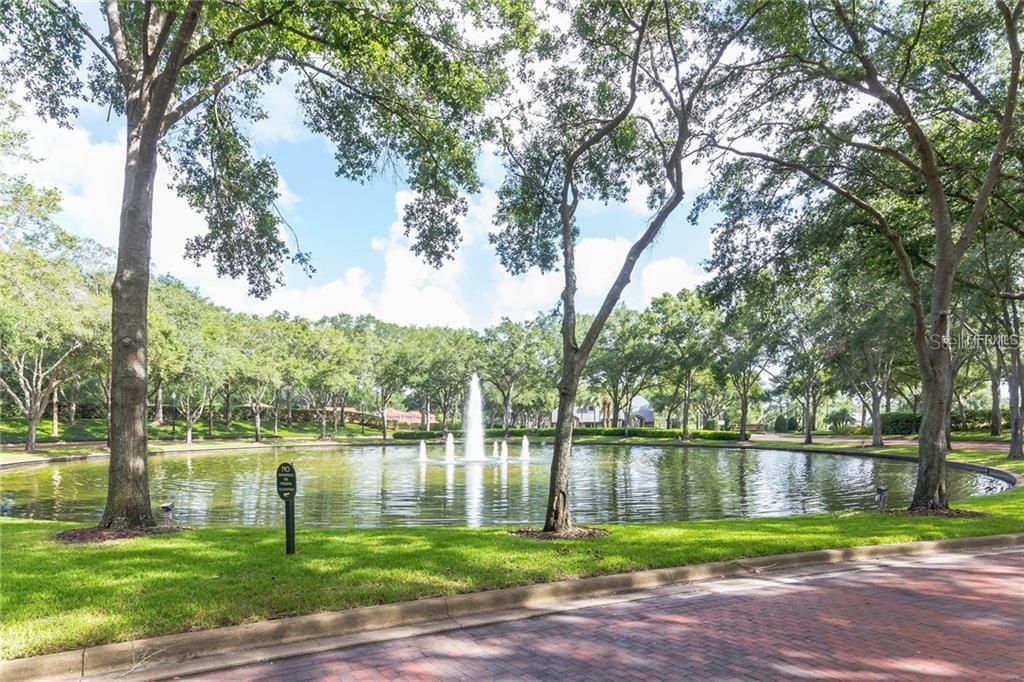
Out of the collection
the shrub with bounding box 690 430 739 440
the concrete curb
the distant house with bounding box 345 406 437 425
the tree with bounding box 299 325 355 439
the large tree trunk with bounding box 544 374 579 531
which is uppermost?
the tree with bounding box 299 325 355 439

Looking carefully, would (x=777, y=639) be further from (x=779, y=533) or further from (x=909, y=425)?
(x=909, y=425)

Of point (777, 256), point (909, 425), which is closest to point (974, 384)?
point (909, 425)

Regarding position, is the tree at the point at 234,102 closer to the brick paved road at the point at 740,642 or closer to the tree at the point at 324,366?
the brick paved road at the point at 740,642

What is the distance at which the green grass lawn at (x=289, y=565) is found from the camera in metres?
5.53

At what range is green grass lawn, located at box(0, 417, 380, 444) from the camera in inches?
1898

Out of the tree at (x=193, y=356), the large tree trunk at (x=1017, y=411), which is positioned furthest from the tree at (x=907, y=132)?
the tree at (x=193, y=356)

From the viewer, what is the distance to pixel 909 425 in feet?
175

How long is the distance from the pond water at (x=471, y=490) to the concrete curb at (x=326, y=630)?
20.6 feet

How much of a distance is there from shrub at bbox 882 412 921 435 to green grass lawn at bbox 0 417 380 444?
54.9 meters

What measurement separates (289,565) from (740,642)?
4.84m

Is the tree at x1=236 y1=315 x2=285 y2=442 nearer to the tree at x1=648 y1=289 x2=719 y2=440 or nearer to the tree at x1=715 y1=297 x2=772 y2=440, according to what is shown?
the tree at x1=648 y1=289 x2=719 y2=440

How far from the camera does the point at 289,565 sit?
7.10m

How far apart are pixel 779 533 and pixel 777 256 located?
8.01 m

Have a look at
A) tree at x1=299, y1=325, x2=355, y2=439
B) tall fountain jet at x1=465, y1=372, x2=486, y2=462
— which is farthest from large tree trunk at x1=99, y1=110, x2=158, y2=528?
tree at x1=299, y1=325, x2=355, y2=439
